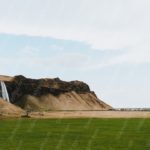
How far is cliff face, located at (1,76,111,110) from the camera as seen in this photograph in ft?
527

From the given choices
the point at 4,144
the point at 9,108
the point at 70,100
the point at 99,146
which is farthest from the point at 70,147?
the point at 70,100

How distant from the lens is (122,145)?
87.2 feet

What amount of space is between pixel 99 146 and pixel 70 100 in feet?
489

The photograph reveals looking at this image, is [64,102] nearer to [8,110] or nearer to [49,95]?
[49,95]

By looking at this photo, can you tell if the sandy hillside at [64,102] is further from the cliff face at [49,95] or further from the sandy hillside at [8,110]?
the sandy hillside at [8,110]

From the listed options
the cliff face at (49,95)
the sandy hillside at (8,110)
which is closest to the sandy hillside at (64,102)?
the cliff face at (49,95)

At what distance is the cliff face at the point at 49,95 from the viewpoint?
16075 centimetres

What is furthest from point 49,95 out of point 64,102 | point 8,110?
point 8,110

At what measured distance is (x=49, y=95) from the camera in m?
169

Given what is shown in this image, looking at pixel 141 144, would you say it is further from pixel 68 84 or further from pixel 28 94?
pixel 68 84

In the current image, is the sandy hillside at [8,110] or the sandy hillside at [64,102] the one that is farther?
the sandy hillside at [64,102]

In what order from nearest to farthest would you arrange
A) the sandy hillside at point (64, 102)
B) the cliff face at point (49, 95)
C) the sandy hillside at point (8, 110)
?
the sandy hillside at point (8, 110) → the sandy hillside at point (64, 102) → the cliff face at point (49, 95)

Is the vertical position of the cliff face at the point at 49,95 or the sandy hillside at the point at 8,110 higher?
the sandy hillside at the point at 8,110

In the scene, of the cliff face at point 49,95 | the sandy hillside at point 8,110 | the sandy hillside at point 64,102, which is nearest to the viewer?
the sandy hillside at point 8,110
